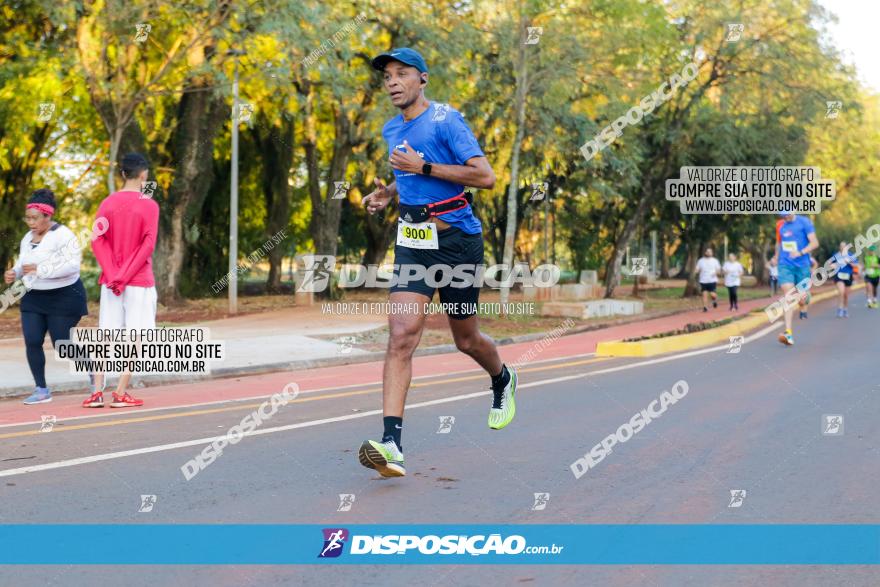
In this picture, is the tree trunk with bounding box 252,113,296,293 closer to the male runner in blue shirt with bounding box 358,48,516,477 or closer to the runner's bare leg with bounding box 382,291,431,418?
the male runner in blue shirt with bounding box 358,48,516,477

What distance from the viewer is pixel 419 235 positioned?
18.2 ft

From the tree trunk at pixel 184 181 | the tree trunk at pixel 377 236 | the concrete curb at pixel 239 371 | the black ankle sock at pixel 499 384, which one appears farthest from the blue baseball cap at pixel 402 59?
the tree trunk at pixel 377 236

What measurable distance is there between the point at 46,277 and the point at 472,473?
497 cm

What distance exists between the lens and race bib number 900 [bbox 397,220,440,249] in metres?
5.54

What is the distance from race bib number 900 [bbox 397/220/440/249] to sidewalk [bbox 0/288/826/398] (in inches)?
242

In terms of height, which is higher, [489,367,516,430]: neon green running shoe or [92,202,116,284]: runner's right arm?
[92,202,116,284]: runner's right arm

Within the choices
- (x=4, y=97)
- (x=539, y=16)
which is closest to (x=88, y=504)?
(x=539, y=16)

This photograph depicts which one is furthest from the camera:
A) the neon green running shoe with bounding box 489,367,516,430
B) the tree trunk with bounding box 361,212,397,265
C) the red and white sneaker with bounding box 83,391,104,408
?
the tree trunk with bounding box 361,212,397,265

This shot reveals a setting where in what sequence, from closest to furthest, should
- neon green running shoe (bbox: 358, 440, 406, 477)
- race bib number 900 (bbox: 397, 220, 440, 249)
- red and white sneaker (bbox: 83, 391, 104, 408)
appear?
neon green running shoe (bbox: 358, 440, 406, 477) < race bib number 900 (bbox: 397, 220, 440, 249) < red and white sneaker (bbox: 83, 391, 104, 408)

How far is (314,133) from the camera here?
27.9m

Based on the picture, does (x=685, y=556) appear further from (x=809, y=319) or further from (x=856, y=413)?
(x=809, y=319)

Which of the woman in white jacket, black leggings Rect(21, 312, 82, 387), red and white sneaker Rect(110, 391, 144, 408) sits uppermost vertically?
the woman in white jacket

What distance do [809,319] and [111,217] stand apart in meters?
18.0

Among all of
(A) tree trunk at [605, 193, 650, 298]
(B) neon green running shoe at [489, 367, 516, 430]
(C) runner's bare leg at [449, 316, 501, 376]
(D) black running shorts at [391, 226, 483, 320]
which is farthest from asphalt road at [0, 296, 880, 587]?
(A) tree trunk at [605, 193, 650, 298]
